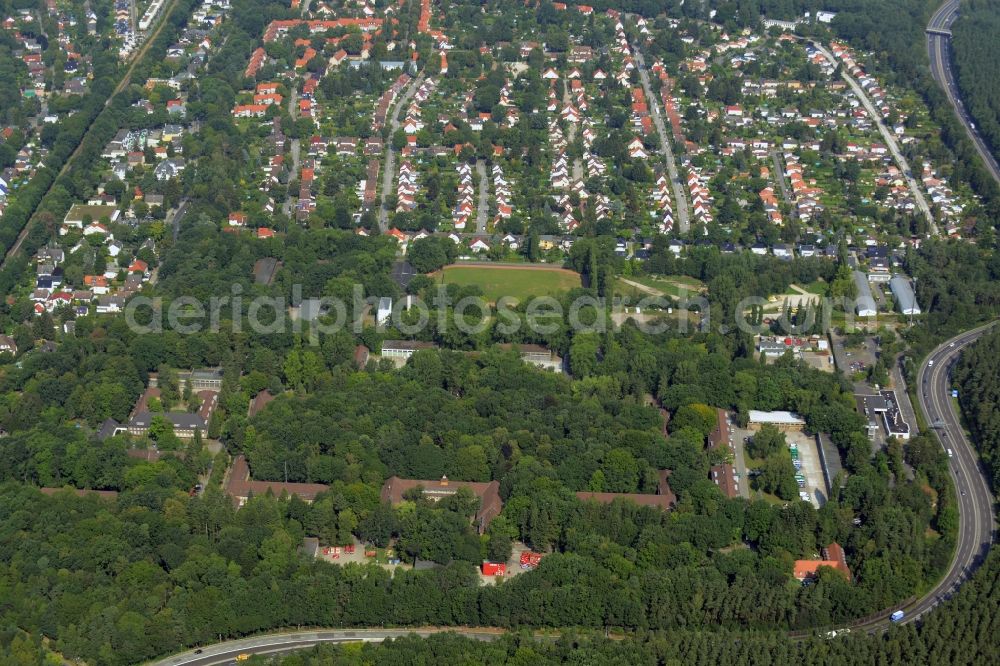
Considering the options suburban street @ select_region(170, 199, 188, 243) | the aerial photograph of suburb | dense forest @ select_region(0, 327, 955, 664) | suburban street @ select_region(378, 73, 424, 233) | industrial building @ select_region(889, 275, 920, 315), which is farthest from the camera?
suburban street @ select_region(378, 73, 424, 233)

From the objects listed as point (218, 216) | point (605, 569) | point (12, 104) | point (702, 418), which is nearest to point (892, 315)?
point (702, 418)

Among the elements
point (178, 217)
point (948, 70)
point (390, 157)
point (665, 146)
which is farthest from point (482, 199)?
point (948, 70)

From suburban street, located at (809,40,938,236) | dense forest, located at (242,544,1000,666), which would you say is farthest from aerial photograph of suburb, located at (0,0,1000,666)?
suburban street, located at (809,40,938,236)

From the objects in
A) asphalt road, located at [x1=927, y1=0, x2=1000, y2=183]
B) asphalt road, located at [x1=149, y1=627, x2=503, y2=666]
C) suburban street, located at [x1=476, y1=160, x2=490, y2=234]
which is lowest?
asphalt road, located at [x1=927, y1=0, x2=1000, y2=183]

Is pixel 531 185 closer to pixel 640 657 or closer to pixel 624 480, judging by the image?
pixel 624 480

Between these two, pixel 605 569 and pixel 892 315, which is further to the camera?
pixel 892 315

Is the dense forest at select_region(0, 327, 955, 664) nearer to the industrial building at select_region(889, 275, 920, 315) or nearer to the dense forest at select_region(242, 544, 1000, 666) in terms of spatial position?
the dense forest at select_region(242, 544, 1000, 666)
